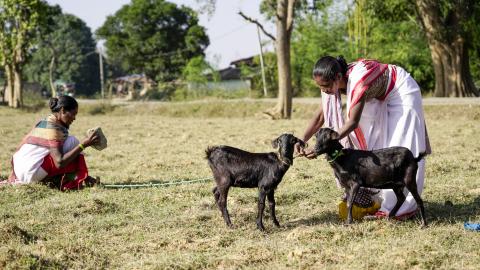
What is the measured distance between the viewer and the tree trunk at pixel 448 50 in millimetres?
28656

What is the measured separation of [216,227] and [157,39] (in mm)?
59937

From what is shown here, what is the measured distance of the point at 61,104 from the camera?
8562 mm

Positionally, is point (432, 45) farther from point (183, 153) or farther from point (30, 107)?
point (30, 107)

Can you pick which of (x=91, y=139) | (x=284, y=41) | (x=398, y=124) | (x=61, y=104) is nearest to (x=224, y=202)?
(x=398, y=124)

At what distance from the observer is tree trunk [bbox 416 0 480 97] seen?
28656 millimetres

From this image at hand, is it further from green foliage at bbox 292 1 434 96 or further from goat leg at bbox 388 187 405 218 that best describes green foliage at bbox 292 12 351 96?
goat leg at bbox 388 187 405 218

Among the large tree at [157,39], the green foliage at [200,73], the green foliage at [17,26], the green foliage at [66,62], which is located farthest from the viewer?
the green foliage at [66,62]

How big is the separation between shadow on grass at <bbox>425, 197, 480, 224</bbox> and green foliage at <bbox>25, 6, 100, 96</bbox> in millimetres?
79362

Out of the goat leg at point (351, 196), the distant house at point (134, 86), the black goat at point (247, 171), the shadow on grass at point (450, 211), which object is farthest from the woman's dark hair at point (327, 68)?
the distant house at point (134, 86)

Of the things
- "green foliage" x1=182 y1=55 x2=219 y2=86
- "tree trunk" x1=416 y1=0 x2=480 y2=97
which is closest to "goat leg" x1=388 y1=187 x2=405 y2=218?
"tree trunk" x1=416 y1=0 x2=480 y2=97

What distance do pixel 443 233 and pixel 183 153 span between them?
834 cm

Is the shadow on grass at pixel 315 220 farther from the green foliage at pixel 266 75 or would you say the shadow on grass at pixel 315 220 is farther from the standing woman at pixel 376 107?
the green foliage at pixel 266 75

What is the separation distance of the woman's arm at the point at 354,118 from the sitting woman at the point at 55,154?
383cm

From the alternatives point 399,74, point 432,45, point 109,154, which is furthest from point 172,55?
point 399,74
